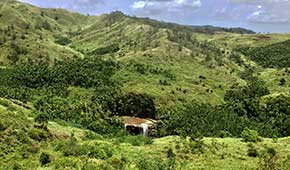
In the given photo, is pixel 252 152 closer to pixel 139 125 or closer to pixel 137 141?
pixel 137 141

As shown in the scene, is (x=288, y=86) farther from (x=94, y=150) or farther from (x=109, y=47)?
(x=94, y=150)

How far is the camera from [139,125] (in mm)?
94250

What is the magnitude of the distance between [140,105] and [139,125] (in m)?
11.7

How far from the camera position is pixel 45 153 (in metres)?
41.1

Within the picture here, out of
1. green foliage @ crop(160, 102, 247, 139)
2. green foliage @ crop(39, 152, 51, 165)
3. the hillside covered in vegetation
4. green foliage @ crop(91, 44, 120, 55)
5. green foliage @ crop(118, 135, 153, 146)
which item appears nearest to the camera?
green foliage @ crop(39, 152, 51, 165)

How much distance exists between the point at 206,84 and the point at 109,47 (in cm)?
5891

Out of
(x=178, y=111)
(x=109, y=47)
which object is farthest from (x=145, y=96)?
(x=109, y=47)

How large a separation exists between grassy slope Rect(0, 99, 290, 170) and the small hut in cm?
3697

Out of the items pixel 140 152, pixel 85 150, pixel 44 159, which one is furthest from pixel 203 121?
pixel 44 159

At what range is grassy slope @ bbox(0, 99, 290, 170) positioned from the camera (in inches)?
1549

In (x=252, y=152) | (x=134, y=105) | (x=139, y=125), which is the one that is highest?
(x=252, y=152)

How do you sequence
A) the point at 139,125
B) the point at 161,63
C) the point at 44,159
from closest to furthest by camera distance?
the point at 44,159 < the point at 139,125 < the point at 161,63

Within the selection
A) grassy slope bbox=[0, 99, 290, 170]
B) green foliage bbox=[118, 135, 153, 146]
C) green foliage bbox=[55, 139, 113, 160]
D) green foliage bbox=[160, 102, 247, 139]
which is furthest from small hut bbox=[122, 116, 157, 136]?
green foliage bbox=[55, 139, 113, 160]

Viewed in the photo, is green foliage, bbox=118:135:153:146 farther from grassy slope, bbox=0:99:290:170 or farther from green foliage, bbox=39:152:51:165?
green foliage, bbox=39:152:51:165
